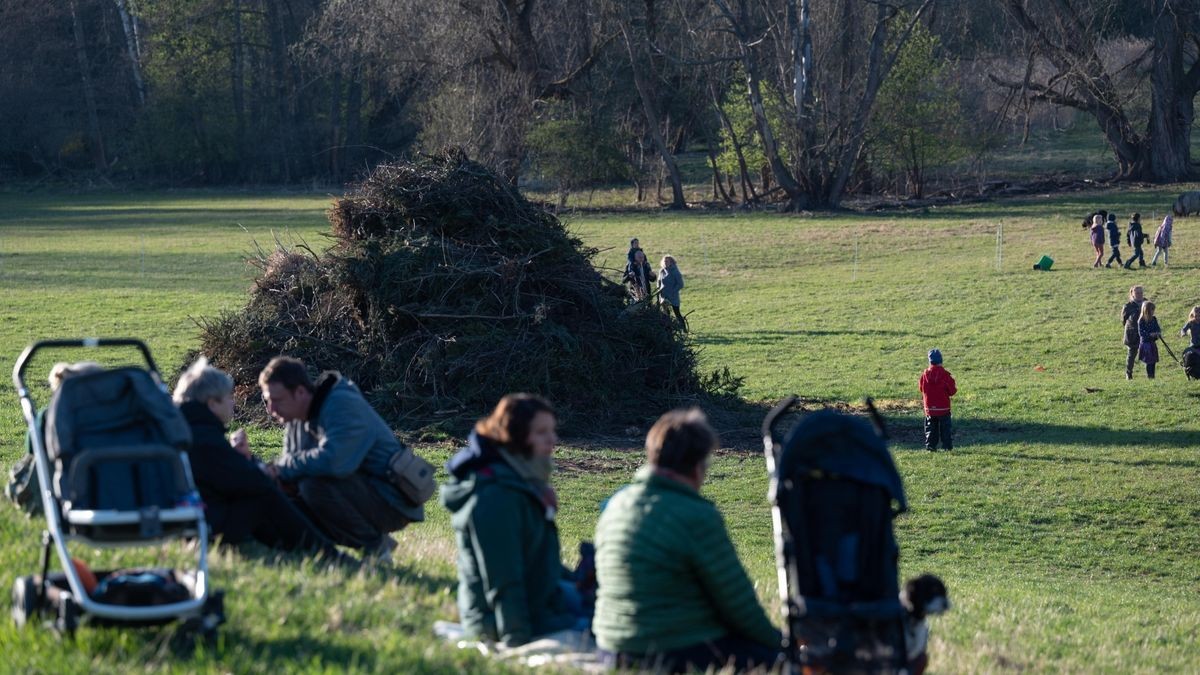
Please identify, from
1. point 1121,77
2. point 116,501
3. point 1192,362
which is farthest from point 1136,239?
point 116,501

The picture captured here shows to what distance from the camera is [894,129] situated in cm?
5931

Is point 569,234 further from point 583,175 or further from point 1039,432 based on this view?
point 583,175

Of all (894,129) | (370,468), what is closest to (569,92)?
(894,129)

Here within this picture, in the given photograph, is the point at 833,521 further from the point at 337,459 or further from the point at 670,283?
the point at 670,283

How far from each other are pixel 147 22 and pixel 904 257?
62907 mm

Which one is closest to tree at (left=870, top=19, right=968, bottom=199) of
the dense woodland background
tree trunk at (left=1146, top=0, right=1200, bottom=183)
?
the dense woodland background

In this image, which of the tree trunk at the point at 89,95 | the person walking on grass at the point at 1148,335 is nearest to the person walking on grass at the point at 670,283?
the person walking on grass at the point at 1148,335

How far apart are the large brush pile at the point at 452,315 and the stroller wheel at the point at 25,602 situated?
42.6 feet

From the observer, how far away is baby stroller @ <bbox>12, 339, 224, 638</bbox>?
5531 mm

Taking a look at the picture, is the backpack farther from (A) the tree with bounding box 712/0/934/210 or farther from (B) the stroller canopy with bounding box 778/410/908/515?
(A) the tree with bounding box 712/0/934/210

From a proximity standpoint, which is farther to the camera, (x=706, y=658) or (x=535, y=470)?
(x=535, y=470)

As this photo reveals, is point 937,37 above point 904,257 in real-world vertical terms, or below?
above

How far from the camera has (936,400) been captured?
17844 millimetres

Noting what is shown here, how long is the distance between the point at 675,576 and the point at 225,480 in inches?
116
